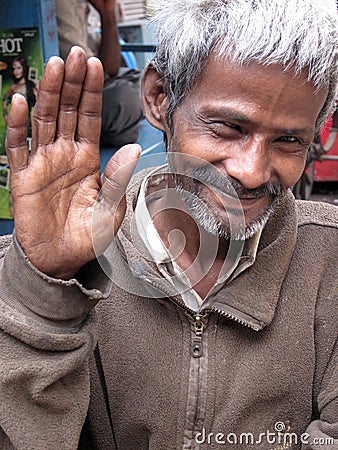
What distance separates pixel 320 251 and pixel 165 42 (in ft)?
2.01

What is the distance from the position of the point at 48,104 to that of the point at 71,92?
0.15 ft

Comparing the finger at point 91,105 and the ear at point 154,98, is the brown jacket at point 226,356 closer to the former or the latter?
the ear at point 154,98

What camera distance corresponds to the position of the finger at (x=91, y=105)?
43.6 inches

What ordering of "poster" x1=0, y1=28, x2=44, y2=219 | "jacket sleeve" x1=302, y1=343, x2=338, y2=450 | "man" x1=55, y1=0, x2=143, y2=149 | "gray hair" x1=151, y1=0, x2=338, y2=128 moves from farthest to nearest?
"man" x1=55, y1=0, x2=143, y2=149, "poster" x1=0, y1=28, x2=44, y2=219, "jacket sleeve" x1=302, y1=343, x2=338, y2=450, "gray hair" x1=151, y1=0, x2=338, y2=128

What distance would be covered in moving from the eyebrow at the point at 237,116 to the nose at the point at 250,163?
0.04m

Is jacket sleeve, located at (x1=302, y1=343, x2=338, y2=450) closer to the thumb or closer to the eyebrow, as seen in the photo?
the eyebrow

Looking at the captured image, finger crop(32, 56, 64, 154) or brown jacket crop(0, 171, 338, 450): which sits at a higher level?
finger crop(32, 56, 64, 154)

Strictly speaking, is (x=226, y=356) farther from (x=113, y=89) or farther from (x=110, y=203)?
(x=113, y=89)

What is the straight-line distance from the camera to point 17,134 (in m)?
1.09

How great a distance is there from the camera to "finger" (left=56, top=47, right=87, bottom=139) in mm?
1085

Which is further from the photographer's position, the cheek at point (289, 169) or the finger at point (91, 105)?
the cheek at point (289, 169)

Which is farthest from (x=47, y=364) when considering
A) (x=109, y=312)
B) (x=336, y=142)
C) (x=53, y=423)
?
(x=336, y=142)
